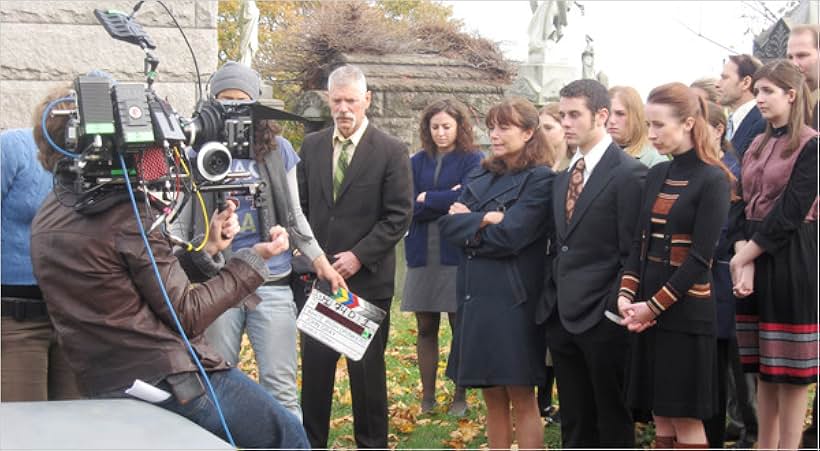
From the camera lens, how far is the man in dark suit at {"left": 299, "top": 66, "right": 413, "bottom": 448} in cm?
594

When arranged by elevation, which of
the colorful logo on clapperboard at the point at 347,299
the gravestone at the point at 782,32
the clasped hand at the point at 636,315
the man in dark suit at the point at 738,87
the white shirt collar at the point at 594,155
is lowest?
the colorful logo on clapperboard at the point at 347,299

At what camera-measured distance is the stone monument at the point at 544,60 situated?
1608 centimetres

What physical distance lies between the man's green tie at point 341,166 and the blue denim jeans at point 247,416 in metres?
2.32

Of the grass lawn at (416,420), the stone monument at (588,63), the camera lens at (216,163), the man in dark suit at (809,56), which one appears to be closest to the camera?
the camera lens at (216,163)

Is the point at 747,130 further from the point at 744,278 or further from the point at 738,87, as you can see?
the point at 744,278

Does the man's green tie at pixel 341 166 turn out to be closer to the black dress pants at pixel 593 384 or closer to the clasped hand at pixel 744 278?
the black dress pants at pixel 593 384

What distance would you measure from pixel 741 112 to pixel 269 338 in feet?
10.2

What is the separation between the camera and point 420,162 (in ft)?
23.9

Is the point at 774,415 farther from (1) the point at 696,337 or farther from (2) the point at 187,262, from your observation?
(2) the point at 187,262

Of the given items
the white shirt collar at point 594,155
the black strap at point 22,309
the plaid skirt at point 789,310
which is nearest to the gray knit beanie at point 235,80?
the black strap at point 22,309

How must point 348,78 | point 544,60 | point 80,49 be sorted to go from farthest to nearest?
point 544,60 → point 80,49 → point 348,78

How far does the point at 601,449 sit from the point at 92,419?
303cm

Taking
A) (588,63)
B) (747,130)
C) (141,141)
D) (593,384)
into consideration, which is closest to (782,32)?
(747,130)

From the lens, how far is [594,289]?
16.9 feet
